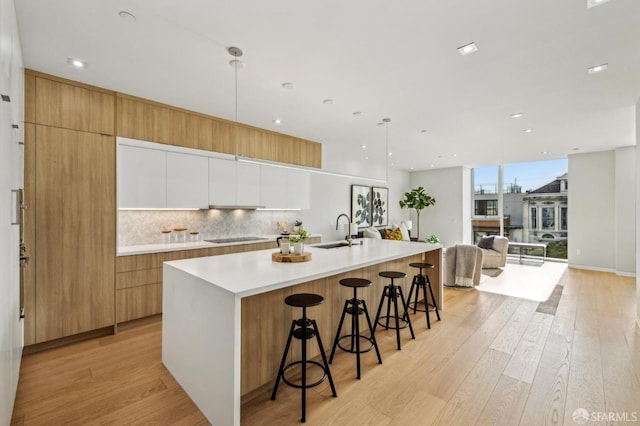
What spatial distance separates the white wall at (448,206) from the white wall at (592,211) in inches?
100

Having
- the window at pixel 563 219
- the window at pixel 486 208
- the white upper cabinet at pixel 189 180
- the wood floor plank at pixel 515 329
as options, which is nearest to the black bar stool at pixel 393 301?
the wood floor plank at pixel 515 329

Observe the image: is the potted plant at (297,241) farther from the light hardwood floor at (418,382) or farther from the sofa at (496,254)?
the sofa at (496,254)

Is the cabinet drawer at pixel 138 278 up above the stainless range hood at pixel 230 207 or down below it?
below

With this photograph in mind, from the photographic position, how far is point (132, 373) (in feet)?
8.06

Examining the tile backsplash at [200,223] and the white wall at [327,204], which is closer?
the tile backsplash at [200,223]

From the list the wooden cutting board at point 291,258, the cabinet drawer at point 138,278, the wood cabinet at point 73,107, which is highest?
the wood cabinet at point 73,107

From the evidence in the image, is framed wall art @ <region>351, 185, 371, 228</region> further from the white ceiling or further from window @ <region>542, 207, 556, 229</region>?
window @ <region>542, 207, 556, 229</region>

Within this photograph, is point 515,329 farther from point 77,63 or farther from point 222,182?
point 77,63

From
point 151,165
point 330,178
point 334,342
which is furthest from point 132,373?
point 330,178

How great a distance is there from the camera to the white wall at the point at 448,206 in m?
8.85

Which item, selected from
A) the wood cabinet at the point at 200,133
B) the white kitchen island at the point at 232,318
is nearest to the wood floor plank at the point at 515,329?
the white kitchen island at the point at 232,318

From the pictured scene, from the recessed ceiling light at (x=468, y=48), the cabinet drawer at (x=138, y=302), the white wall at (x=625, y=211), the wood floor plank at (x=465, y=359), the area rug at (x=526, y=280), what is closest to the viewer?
the wood floor plank at (x=465, y=359)

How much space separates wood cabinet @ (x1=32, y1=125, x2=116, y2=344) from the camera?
2861mm

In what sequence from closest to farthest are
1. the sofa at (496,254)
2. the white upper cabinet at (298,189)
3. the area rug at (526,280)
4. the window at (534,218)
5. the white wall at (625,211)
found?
the area rug at (526,280), the white upper cabinet at (298,189), the white wall at (625,211), the sofa at (496,254), the window at (534,218)
